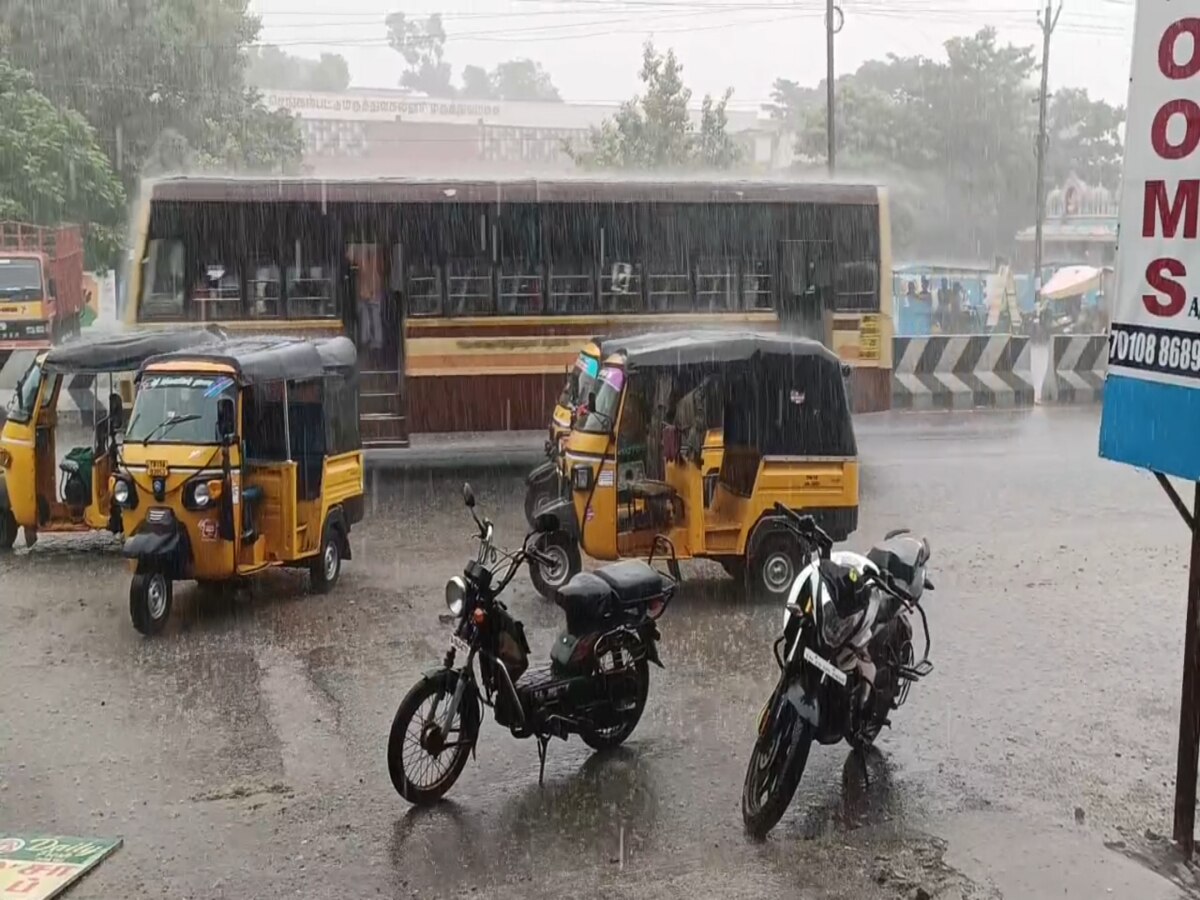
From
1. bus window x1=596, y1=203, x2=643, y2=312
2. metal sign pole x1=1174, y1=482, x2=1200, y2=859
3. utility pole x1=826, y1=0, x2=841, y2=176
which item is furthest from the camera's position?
utility pole x1=826, y1=0, x2=841, y2=176

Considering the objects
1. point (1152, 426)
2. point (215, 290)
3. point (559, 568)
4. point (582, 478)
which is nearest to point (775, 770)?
point (1152, 426)

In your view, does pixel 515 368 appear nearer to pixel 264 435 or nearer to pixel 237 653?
pixel 264 435

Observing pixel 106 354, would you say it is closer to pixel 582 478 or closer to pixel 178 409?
pixel 178 409

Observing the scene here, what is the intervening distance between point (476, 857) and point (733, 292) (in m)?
12.0

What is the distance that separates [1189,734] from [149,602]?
6051mm

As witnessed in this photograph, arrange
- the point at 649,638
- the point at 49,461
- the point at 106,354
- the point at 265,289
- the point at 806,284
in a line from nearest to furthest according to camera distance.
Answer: the point at 649,638
the point at 106,354
the point at 49,461
the point at 265,289
the point at 806,284

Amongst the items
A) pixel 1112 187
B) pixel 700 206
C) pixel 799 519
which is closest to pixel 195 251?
pixel 700 206

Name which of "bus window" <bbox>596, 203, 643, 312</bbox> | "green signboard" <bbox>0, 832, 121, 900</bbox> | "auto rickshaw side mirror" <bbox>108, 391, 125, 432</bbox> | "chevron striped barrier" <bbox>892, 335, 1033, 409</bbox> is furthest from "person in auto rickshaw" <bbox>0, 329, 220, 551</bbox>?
"chevron striped barrier" <bbox>892, 335, 1033, 409</bbox>

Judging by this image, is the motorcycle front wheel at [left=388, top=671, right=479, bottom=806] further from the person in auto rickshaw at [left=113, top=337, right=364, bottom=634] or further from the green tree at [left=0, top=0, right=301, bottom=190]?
the green tree at [left=0, top=0, right=301, bottom=190]

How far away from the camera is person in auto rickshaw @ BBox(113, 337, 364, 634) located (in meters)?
8.53

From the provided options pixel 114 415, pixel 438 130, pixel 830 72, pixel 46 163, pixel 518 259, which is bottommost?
pixel 114 415

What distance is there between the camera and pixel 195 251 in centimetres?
1500

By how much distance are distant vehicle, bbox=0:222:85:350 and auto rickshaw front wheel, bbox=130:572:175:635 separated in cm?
1605

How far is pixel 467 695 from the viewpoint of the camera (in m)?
5.76
